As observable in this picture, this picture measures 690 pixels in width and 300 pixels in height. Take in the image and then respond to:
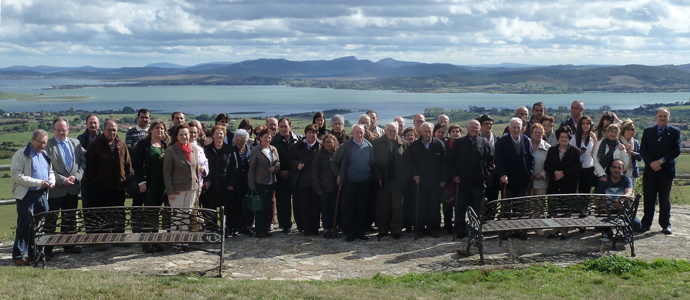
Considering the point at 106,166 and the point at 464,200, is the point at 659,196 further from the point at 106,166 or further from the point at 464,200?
the point at 106,166

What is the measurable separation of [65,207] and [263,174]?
252 centimetres

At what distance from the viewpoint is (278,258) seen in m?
6.53

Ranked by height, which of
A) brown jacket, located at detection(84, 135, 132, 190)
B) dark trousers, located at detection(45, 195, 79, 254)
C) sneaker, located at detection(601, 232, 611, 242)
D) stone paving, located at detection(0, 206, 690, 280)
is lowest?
stone paving, located at detection(0, 206, 690, 280)

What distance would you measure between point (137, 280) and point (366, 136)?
13.2 ft

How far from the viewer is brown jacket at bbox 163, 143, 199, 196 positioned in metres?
6.74

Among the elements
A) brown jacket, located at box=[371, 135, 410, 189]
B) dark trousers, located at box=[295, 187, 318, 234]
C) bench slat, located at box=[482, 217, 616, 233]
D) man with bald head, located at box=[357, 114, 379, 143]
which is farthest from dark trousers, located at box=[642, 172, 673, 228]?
dark trousers, located at box=[295, 187, 318, 234]

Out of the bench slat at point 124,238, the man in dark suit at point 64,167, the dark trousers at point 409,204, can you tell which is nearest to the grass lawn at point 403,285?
the bench slat at point 124,238

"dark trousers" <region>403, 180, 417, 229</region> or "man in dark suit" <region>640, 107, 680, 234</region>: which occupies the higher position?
"man in dark suit" <region>640, 107, 680, 234</region>

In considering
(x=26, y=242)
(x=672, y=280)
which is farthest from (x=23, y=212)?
(x=672, y=280)

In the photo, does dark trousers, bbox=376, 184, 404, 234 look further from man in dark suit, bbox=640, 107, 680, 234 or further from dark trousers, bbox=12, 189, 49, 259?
Result: dark trousers, bbox=12, 189, 49, 259

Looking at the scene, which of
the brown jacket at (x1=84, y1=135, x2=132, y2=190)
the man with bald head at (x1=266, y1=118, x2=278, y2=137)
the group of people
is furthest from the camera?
the man with bald head at (x1=266, y1=118, x2=278, y2=137)

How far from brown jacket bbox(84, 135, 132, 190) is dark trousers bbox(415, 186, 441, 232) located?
401 centimetres

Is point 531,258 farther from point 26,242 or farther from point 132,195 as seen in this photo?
point 26,242

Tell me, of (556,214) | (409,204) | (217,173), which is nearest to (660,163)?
(556,214)
